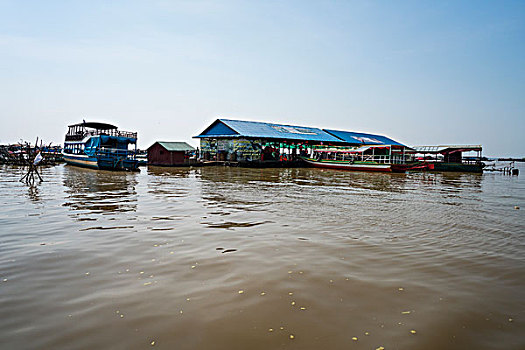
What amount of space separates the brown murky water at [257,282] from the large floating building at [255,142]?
28.6 m

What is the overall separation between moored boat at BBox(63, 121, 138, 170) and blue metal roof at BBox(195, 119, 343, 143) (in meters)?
9.64

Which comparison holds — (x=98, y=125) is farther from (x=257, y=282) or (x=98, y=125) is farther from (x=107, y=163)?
(x=257, y=282)

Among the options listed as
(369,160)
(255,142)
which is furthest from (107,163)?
(369,160)

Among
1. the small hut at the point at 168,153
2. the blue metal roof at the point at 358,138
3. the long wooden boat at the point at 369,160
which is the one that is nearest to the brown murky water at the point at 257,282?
the long wooden boat at the point at 369,160

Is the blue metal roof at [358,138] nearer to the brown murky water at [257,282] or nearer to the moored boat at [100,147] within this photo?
the moored boat at [100,147]

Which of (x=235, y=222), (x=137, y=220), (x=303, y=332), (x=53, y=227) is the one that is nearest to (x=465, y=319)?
(x=303, y=332)

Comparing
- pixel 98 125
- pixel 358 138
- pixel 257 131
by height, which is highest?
pixel 358 138

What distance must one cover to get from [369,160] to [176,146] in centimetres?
2328

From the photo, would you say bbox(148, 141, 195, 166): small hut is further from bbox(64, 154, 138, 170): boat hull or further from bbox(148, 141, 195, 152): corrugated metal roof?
bbox(64, 154, 138, 170): boat hull

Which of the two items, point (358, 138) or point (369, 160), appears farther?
point (358, 138)

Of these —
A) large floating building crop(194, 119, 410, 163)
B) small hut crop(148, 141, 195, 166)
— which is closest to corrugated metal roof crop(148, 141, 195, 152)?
small hut crop(148, 141, 195, 166)

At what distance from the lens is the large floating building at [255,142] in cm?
3709

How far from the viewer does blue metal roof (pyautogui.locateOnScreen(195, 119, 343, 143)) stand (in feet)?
123

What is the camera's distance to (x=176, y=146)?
40250 mm
